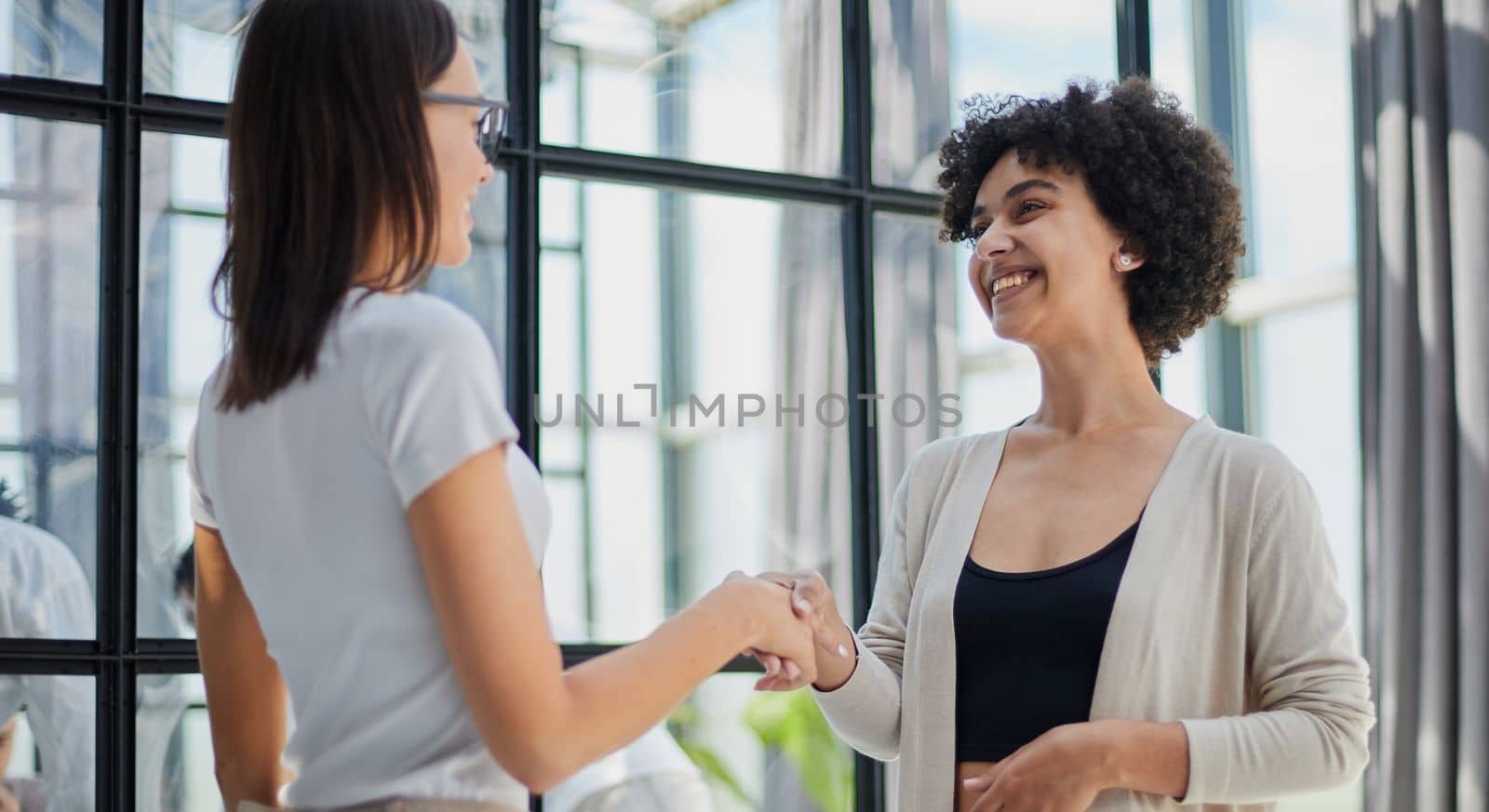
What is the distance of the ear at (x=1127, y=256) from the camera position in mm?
2070

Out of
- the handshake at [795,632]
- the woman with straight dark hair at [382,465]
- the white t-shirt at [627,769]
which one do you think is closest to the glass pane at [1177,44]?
the white t-shirt at [627,769]

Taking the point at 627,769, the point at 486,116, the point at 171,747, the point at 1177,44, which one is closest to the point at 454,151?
the point at 486,116

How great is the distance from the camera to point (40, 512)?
281cm

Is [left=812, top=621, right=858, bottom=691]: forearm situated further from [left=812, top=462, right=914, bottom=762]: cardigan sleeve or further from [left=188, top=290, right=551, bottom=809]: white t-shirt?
[left=188, top=290, right=551, bottom=809]: white t-shirt

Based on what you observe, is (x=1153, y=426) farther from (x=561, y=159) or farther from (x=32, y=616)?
(x=32, y=616)

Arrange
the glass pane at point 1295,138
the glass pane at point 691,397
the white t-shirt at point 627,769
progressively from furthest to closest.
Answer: the glass pane at point 1295,138, the glass pane at point 691,397, the white t-shirt at point 627,769

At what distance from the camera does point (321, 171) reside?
1.08 metres

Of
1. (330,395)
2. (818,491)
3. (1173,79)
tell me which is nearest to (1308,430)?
(1173,79)

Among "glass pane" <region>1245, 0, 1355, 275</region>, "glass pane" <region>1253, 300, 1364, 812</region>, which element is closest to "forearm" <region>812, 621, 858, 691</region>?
"glass pane" <region>1253, 300, 1364, 812</region>

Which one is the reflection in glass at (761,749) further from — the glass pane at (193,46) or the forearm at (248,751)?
the forearm at (248,751)

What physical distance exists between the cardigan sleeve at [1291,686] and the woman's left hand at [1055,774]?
0.11 metres

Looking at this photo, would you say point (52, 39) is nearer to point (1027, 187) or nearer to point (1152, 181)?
point (1027, 187)

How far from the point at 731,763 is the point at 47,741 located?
1.54 metres

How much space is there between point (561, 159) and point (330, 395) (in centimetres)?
242
